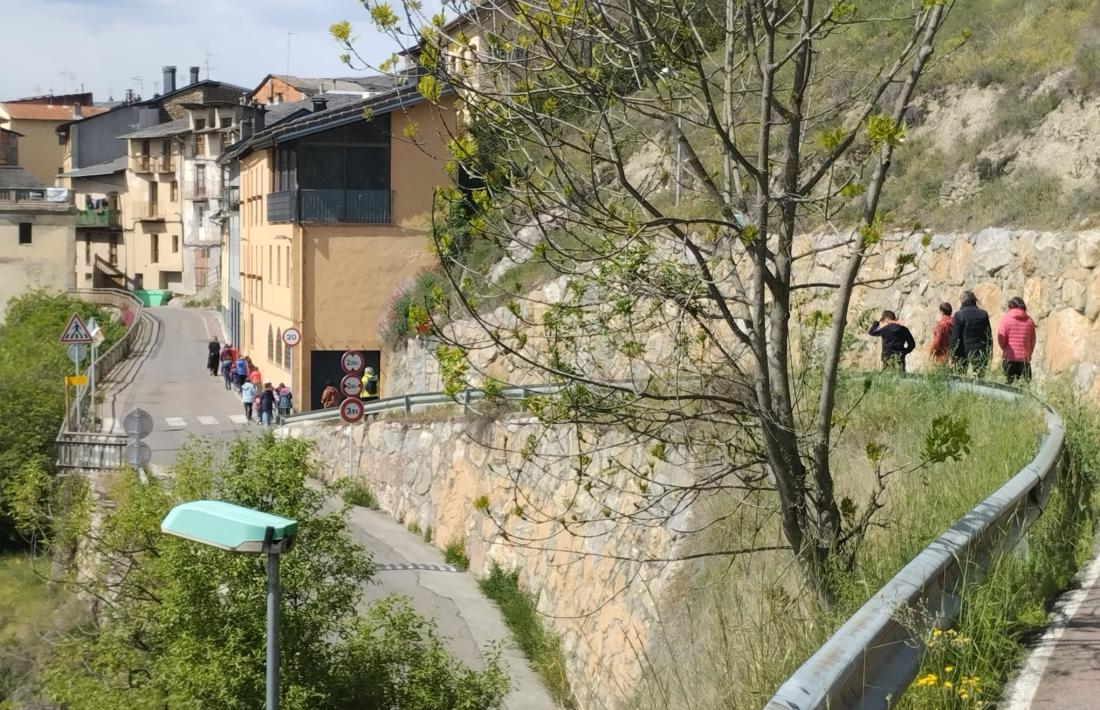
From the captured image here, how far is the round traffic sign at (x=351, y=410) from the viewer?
26.7 m

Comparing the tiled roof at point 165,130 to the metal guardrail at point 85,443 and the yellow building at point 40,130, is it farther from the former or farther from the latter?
the metal guardrail at point 85,443

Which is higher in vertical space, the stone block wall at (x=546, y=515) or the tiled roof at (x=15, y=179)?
the tiled roof at (x=15, y=179)

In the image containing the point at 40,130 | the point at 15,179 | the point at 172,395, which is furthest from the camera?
the point at 40,130

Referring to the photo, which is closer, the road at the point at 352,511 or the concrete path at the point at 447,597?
the concrete path at the point at 447,597

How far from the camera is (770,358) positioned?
22.5 ft

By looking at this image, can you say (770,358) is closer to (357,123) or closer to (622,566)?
(622,566)

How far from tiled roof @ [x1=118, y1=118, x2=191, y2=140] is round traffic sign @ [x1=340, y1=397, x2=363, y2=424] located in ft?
185

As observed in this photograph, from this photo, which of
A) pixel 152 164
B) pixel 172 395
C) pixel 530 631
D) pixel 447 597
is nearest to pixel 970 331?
pixel 530 631

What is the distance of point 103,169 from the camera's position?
293ft

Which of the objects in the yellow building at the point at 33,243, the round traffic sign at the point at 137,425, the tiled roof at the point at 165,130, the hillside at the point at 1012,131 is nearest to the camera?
the hillside at the point at 1012,131

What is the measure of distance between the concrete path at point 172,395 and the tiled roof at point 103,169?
3134 centimetres

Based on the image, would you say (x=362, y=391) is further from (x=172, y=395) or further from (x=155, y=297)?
(x=155, y=297)

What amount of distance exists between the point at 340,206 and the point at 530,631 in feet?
70.5

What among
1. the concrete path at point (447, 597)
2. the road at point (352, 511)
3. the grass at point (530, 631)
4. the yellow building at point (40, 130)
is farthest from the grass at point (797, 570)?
the yellow building at point (40, 130)
